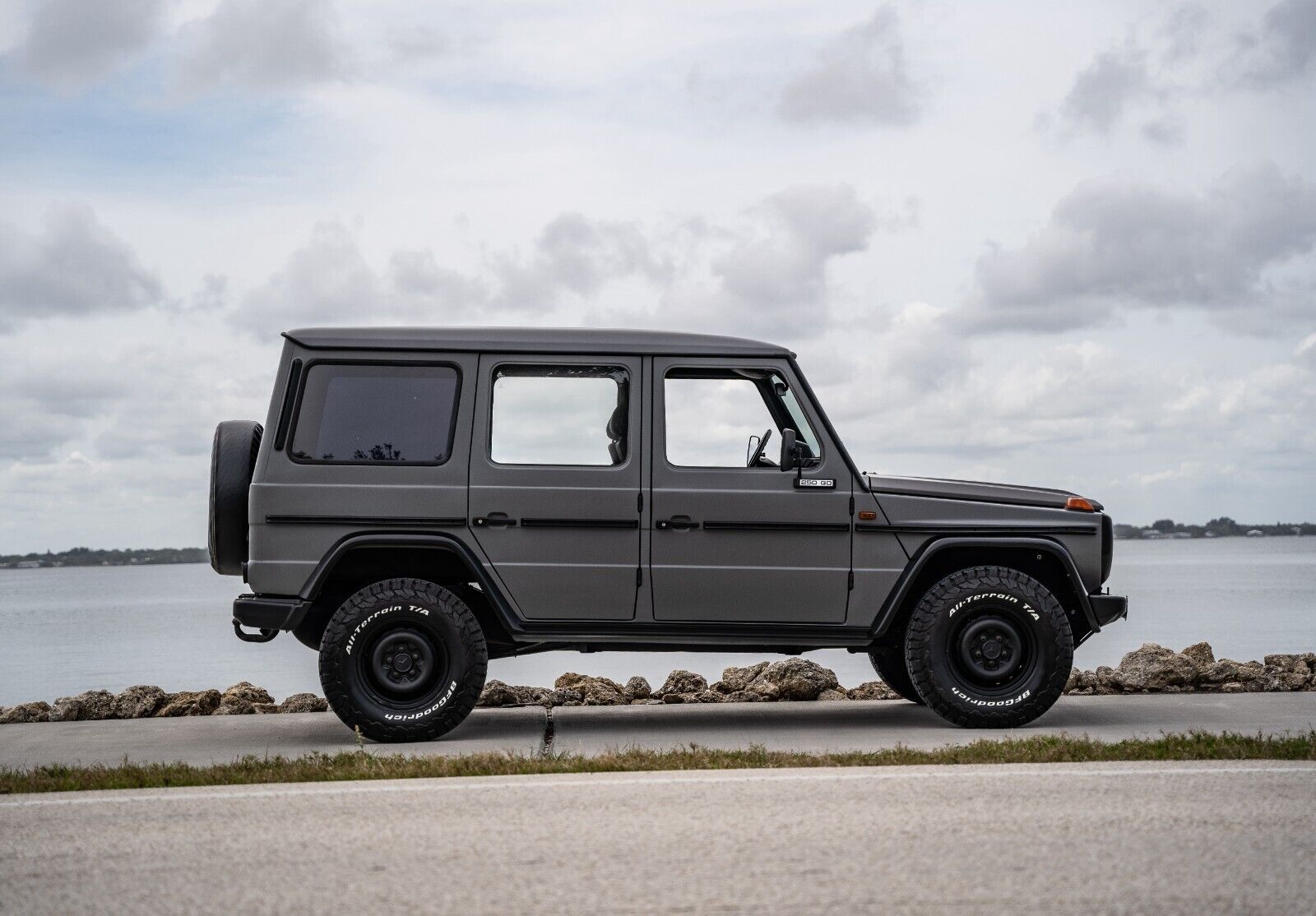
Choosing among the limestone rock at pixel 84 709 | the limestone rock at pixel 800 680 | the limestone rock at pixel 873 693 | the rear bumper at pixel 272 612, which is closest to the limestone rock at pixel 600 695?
the limestone rock at pixel 800 680

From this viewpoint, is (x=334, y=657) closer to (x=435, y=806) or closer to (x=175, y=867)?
(x=435, y=806)

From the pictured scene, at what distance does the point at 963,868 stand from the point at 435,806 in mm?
2211

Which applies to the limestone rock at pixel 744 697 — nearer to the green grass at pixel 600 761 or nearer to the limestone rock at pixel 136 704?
the green grass at pixel 600 761

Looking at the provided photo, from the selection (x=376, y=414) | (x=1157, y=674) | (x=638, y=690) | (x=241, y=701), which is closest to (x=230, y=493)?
(x=376, y=414)

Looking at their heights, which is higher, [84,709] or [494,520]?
[494,520]

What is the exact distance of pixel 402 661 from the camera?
26.0ft

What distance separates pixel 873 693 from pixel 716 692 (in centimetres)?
128

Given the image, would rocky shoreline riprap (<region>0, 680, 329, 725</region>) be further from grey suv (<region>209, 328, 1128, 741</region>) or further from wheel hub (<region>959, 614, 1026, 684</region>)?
wheel hub (<region>959, 614, 1026, 684</region>)

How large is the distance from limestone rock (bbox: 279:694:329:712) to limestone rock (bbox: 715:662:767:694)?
320cm

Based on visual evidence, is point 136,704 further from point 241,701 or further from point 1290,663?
point 1290,663

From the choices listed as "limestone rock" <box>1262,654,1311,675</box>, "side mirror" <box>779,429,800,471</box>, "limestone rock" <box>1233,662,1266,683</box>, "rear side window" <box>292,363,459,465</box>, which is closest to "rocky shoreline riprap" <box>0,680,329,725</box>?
"rear side window" <box>292,363,459,465</box>

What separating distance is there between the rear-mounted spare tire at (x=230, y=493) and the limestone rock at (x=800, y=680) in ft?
13.8

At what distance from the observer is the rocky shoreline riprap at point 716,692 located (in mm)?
10055

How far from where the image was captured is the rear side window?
26.3 feet
